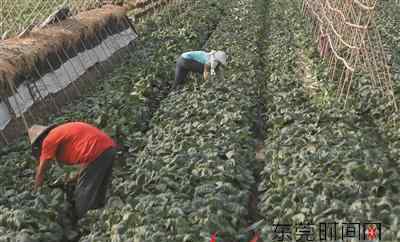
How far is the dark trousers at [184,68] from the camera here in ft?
44.7

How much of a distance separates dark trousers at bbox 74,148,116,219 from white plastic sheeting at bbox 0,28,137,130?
12.4 ft

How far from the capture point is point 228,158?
30.1 feet

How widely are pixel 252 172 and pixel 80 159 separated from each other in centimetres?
295

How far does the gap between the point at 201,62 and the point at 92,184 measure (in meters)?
6.21

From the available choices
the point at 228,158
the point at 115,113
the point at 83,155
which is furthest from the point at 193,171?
the point at 115,113

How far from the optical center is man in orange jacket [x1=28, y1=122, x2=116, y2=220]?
26.2 ft

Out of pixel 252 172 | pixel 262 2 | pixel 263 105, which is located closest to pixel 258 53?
pixel 263 105

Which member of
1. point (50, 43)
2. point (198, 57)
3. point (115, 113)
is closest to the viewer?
point (115, 113)

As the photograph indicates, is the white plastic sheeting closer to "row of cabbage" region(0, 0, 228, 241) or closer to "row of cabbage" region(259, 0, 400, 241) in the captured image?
"row of cabbage" region(0, 0, 228, 241)

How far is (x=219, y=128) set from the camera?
10.4 m

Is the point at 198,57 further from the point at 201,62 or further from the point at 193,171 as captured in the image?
the point at 193,171

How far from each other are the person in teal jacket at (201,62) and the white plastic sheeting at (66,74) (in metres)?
3.11

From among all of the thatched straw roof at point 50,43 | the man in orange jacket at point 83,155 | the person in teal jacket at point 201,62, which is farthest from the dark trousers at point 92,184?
the person in teal jacket at point 201,62

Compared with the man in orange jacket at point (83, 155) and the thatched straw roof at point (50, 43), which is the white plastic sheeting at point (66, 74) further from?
the man in orange jacket at point (83, 155)
